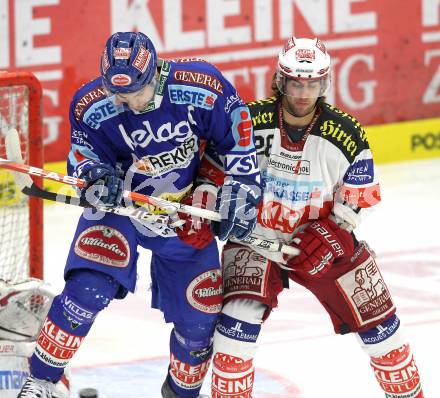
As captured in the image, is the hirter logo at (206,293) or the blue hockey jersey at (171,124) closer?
the blue hockey jersey at (171,124)

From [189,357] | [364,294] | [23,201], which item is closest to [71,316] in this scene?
[189,357]

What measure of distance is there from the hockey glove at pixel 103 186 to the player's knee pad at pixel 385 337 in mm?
941

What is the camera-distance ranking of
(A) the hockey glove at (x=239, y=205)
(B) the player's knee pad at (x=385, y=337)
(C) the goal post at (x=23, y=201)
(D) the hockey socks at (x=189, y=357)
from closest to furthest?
1. (A) the hockey glove at (x=239, y=205)
2. (B) the player's knee pad at (x=385, y=337)
3. (D) the hockey socks at (x=189, y=357)
4. (C) the goal post at (x=23, y=201)

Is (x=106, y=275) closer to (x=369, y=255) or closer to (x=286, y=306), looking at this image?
(x=369, y=255)

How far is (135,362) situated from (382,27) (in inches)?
146

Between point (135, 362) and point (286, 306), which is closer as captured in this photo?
point (135, 362)

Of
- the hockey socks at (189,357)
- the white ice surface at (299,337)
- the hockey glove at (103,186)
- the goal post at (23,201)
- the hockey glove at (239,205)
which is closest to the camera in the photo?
the hockey glove at (103,186)

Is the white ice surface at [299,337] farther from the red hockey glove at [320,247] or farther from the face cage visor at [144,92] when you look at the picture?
the face cage visor at [144,92]

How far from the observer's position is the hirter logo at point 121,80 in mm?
4102

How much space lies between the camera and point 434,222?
23.9 feet

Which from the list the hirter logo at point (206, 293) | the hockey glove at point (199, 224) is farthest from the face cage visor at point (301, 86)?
the hirter logo at point (206, 293)

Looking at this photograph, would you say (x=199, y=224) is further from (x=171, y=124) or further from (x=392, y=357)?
(x=392, y=357)

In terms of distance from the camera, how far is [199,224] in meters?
4.47

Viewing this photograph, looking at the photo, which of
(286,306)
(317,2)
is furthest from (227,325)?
(317,2)
